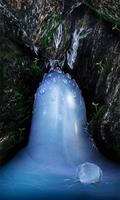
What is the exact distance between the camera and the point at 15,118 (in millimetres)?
7242

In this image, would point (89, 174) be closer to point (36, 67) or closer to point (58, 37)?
point (36, 67)

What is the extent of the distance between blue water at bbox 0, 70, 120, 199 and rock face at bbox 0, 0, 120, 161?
19 centimetres

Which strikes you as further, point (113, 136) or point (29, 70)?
point (29, 70)

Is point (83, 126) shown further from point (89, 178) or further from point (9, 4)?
point (9, 4)

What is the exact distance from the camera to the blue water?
6.84 m

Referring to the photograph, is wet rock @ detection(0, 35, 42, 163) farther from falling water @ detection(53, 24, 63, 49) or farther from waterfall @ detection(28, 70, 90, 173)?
falling water @ detection(53, 24, 63, 49)

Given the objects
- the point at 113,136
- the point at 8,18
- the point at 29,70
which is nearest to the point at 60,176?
the point at 113,136

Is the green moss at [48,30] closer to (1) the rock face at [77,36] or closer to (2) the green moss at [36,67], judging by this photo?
(1) the rock face at [77,36]

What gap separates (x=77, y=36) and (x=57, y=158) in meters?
1.63

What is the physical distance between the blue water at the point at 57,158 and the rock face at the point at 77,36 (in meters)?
0.19

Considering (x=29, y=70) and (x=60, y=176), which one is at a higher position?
(x=29, y=70)

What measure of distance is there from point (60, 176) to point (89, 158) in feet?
1.43

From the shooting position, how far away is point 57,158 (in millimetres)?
6973

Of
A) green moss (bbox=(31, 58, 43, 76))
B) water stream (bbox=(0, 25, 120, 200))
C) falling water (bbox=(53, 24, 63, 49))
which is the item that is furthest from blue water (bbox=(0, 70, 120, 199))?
falling water (bbox=(53, 24, 63, 49))
